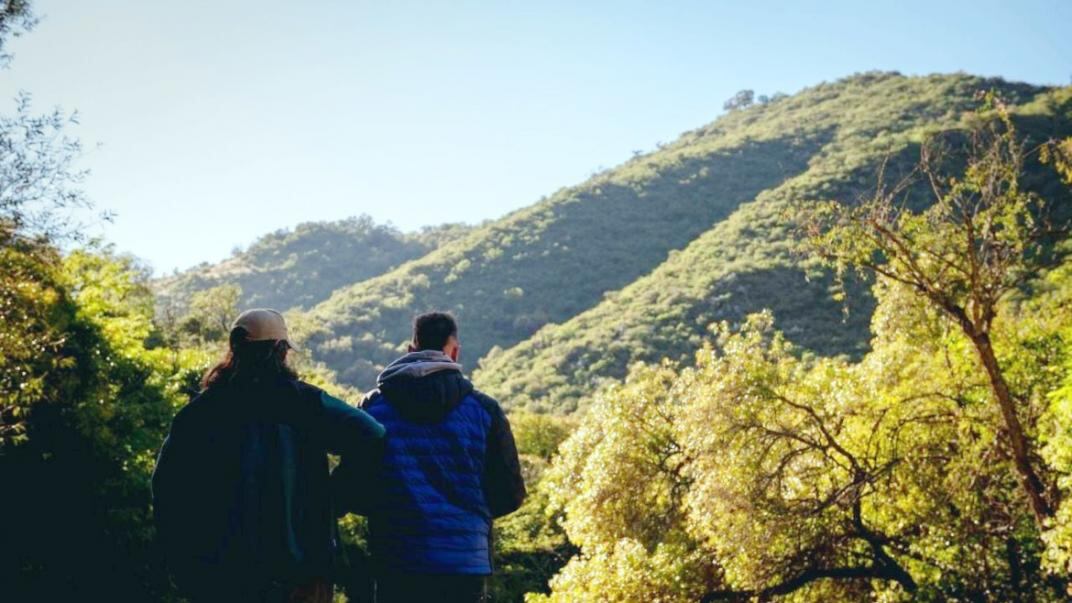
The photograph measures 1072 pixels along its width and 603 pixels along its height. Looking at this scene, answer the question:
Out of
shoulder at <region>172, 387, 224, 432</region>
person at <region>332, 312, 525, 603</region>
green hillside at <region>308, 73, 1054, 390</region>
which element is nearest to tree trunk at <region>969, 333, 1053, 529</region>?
person at <region>332, 312, 525, 603</region>

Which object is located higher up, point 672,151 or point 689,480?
point 672,151

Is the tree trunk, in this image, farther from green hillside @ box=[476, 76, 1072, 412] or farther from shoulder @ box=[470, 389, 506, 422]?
green hillside @ box=[476, 76, 1072, 412]

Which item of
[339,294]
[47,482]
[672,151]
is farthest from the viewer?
[672,151]

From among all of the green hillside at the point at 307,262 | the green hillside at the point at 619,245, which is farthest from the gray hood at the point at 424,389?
the green hillside at the point at 307,262

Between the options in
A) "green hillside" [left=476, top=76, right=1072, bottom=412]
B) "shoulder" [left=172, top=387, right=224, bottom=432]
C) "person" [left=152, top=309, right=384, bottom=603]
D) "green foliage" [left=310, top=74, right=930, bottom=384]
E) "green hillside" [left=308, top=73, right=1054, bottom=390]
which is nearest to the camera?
"person" [left=152, top=309, right=384, bottom=603]

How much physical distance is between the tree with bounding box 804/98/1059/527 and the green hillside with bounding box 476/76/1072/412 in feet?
96.0

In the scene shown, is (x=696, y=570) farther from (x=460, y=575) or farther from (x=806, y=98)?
(x=806, y=98)

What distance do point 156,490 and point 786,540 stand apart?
29.0ft

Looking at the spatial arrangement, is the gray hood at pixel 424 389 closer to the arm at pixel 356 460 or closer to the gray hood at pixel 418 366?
the gray hood at pixel 418 366

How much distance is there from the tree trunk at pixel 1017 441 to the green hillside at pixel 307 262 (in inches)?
3472

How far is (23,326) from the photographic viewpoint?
1038cm

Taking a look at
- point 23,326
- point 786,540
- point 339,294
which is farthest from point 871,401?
point 339,294

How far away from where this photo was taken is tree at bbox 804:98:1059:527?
29.4 feet

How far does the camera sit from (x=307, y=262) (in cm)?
10700
